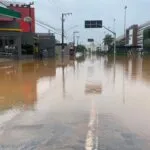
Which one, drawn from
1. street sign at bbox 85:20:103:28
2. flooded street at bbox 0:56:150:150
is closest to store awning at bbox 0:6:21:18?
flooded street at bbox 0:56:150:150

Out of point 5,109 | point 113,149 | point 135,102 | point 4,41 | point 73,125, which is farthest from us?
point 4,41

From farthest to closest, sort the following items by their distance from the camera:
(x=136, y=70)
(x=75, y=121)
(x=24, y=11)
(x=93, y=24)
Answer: (x=93, y=24), (x=24, y=11), (x=136, y=70), (x=75, y=121)

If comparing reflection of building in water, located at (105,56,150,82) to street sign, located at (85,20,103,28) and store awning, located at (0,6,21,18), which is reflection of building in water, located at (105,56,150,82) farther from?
street sign, located at (85,20,103,28)

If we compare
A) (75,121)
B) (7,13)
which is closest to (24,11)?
(7,13)

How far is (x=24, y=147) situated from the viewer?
7.45m

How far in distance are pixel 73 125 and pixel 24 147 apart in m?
2.31

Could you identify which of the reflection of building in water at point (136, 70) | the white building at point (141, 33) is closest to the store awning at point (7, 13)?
the reflection of building in water at point (136, 70)

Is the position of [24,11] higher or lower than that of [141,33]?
higher

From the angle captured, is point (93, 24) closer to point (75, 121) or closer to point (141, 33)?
point (75, 121)

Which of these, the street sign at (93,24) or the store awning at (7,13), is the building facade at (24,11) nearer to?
the street sign at (93,24)

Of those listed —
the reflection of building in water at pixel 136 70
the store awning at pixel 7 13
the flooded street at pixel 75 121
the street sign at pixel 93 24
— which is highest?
the store awning at pixel 7 13

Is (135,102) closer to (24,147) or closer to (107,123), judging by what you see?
(107,123)

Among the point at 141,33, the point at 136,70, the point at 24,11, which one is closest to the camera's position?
the point at 136,70

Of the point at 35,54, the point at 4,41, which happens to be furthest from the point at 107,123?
the point at 35,54
